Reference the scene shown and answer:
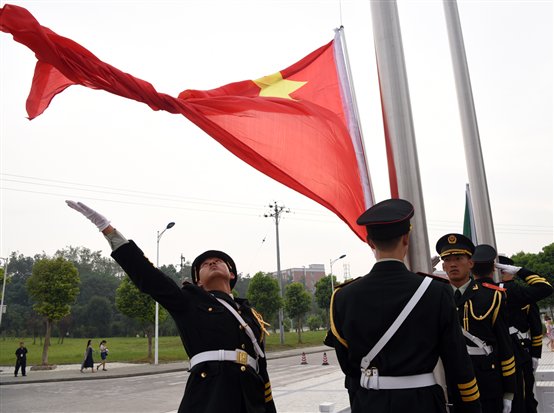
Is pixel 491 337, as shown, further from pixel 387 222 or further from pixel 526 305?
pixel 387 222

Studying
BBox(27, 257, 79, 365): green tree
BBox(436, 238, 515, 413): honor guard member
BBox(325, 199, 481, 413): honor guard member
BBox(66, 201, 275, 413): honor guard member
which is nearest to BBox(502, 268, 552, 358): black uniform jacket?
BBox(436, 238, 515, 413): honor guard member

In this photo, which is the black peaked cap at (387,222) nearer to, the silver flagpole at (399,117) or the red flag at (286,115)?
the silver flagpole at (399,117)

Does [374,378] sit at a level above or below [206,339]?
below

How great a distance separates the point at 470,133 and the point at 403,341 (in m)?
4.76

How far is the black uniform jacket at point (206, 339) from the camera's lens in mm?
2670

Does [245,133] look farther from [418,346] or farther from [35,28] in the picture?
[418,346]

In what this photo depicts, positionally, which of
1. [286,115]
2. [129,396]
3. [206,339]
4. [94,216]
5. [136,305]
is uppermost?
[286,115]

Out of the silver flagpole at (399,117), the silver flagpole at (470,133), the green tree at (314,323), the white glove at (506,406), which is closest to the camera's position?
the silver flagpole at (399,117)

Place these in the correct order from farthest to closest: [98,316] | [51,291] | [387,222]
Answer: [98,316] < [51,291] < [387,222]

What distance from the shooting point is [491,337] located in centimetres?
372

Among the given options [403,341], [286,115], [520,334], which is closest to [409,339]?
[403,341]

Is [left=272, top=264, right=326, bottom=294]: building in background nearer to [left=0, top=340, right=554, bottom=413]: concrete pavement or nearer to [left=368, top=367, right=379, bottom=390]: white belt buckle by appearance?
[left=0, top=340, right=554, bottom=413]: concrete pavement

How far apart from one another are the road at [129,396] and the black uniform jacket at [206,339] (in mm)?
5367

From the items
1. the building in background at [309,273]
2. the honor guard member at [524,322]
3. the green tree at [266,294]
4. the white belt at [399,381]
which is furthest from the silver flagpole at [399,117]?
the building in background at [309,273]
